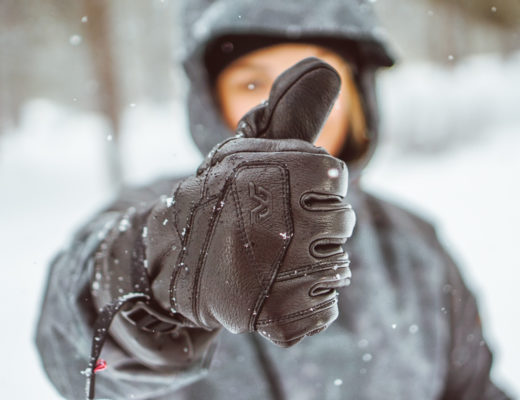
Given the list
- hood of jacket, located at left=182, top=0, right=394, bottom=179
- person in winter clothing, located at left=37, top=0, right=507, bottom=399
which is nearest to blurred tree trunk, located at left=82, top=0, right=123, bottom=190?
hood of jacket, located at left=182, top=0, right=394, bottom=179

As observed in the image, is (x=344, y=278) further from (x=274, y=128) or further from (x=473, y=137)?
(x=473, y=137)

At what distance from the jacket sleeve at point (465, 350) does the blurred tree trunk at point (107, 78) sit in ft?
8.95

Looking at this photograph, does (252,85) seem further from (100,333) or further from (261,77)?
(100,333)

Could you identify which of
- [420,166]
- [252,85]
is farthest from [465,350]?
[420,166]

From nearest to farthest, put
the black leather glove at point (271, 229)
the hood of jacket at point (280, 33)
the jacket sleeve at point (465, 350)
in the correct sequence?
the black leather glove at point (271, 229) < the hood of jacket at point (280, 33) < the jacket sleeve at point (465, 350)

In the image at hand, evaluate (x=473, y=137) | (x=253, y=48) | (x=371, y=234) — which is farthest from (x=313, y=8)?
(x=473, y=137)

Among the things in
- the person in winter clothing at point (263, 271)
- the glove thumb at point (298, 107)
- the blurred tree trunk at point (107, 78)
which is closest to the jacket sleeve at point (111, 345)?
the person in winter clothing at point (263, 271)

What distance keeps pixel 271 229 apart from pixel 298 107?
129 millimetres

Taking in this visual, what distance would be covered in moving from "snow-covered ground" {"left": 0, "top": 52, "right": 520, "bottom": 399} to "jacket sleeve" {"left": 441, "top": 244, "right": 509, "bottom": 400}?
0.42 meters

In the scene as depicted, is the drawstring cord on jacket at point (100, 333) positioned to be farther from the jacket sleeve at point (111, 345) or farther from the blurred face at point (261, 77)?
the blurred face at point (261, 77)

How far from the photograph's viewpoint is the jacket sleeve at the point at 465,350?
95cm

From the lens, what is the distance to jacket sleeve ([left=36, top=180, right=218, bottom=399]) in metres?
0.46

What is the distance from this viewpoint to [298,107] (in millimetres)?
392

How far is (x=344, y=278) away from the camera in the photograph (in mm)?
379
